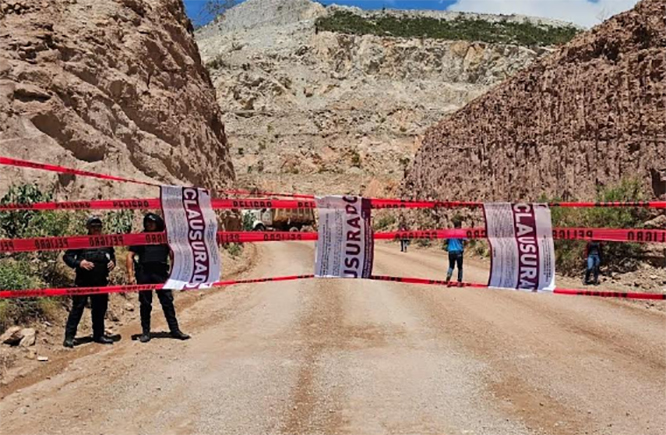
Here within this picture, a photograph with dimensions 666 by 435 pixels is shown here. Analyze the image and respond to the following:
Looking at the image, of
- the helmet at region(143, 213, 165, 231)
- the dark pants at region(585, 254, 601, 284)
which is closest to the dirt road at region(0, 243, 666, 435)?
the helmet at region(143, 213, 165, 231)

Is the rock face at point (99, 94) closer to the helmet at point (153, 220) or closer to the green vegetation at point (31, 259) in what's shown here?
the green vegetation at point (31, 259)

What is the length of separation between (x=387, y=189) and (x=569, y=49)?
30090 mm

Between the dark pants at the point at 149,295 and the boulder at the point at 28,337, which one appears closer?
the boulder at the point at 28,337

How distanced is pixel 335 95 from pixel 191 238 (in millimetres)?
61847

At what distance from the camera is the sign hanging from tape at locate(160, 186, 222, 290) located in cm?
634

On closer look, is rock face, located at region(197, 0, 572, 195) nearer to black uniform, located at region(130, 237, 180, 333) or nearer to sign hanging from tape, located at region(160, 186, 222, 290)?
black uniform, located at region(130, 237, 180, 333)

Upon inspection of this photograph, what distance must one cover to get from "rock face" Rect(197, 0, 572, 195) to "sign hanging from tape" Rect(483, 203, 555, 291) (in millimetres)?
43233

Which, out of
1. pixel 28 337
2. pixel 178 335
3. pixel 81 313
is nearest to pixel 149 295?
pixel 178 335

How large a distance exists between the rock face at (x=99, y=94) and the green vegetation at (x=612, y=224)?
1022 centimetres

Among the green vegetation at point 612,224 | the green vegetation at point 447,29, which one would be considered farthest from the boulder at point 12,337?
the green vegetation at point 447,29

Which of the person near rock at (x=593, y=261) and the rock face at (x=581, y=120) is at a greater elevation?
the rock face at (x=581, y=120)

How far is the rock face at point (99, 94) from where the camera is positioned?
11539 mm

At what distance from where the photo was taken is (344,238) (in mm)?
6031

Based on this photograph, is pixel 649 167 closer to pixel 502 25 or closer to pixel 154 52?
pixel 154 52
